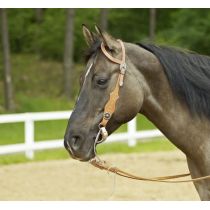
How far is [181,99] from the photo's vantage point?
4.00 metres

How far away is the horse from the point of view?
12.5 ft

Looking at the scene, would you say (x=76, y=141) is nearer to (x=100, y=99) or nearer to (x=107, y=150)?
(x=100, y=99)

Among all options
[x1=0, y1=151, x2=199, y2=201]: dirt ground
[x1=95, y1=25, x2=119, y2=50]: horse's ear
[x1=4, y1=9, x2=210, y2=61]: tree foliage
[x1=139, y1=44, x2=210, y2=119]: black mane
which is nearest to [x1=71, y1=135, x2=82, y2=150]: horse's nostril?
[x1=95, y1=25, x2=119, y2=50]: horse's ear

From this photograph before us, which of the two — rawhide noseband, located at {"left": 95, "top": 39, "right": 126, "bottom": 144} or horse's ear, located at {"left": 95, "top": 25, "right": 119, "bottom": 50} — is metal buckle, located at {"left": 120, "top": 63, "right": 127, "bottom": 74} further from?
horse's ear, located at {"left": 95, "top": 25, "right": 119, "bottom": 50}

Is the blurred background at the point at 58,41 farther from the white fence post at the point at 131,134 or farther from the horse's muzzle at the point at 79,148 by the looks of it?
the horse's muzzle at the point at 79,148

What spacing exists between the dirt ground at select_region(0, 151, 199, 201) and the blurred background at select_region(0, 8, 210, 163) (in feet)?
24.3

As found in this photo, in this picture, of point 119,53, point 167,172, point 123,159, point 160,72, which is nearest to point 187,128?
point 160,72

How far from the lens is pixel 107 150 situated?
12539 millimetres

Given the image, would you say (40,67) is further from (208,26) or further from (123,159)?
(123,159)

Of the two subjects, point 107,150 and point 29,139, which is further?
point 107,150

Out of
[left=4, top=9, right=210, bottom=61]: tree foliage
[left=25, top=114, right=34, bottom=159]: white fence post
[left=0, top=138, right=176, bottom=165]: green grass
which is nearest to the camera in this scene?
[left=0, top=138, right=176, bottom=165]: green grass

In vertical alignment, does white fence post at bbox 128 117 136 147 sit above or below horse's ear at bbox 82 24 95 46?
below

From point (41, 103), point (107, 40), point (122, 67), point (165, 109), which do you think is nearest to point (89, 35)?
point (107, 40)

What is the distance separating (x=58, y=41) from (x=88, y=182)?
17.7m
